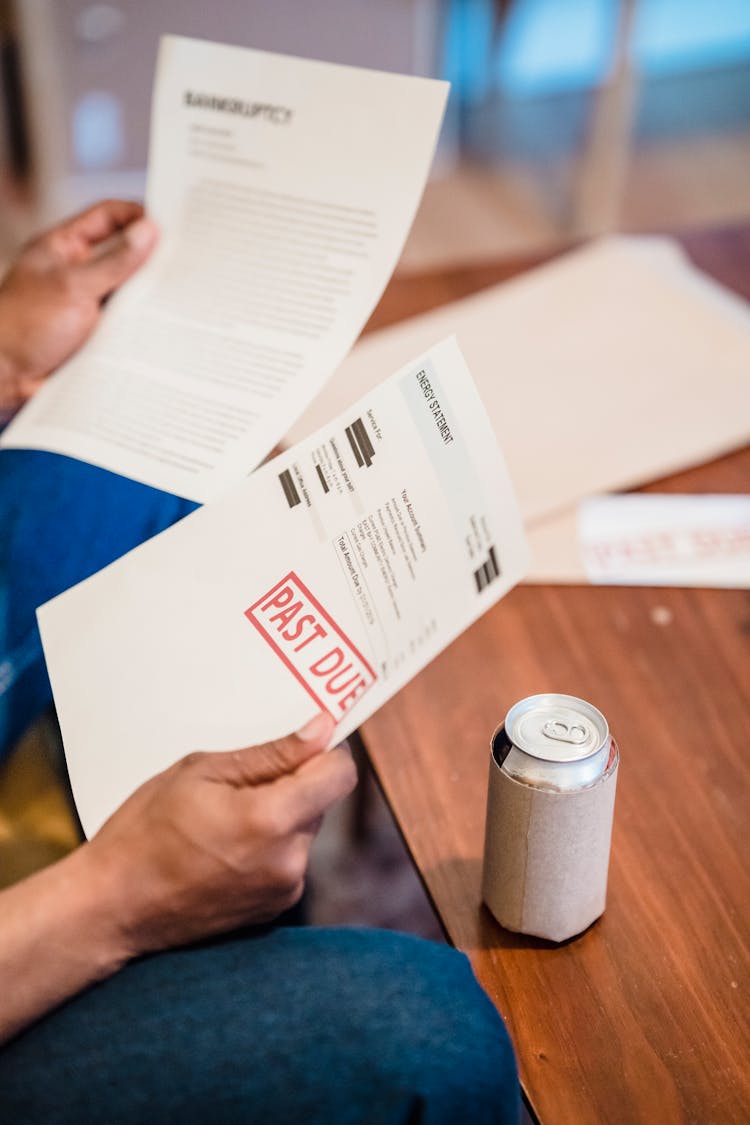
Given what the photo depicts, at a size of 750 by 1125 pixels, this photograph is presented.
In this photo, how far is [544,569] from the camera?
3.06 feet

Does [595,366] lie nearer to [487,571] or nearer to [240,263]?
[240,263]

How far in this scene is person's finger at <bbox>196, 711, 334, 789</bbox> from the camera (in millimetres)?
601

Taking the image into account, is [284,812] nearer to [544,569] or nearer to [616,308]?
[544,569]

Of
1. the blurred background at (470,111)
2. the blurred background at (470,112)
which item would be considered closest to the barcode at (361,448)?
the blurred background at (470,111)

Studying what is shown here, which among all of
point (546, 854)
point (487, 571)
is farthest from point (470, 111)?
point (546, 854)

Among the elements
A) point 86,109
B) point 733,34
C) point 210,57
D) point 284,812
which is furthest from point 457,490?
point 733,34

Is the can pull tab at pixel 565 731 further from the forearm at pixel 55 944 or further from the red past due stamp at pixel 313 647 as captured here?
the forearm at pixel 55 944

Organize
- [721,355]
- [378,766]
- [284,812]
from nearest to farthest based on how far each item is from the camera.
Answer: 1. [284,812]
2. [378,766]
3. [721,355]

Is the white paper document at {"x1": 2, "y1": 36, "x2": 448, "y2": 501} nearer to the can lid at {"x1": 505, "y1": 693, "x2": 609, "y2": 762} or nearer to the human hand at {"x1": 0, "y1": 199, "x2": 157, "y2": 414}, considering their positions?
the human hand at {"x1": 0, "y1": 199, "x2": 157, "y2": 414}

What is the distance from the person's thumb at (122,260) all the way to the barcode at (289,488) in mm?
353

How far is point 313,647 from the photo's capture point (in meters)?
0.62

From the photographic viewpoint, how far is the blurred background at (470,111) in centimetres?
270

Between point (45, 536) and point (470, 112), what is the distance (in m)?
2.83

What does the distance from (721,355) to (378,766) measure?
61cm
